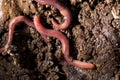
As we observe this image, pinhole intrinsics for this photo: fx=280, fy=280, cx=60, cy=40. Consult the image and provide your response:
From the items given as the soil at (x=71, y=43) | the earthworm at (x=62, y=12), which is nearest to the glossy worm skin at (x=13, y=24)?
the soil at (x=71, y=43)

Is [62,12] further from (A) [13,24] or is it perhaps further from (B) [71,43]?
(A) [13,24]

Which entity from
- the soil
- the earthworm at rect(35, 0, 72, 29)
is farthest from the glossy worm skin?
the earthworm at rect(35, 0, 72, 29)

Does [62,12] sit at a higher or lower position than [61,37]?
higher

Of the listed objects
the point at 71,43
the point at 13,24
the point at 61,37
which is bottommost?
the point at 71,43

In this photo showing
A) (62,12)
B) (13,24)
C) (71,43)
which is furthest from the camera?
(71,43)

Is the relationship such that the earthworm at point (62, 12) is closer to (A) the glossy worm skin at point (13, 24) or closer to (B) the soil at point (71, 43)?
(B) the soil at point (71, 43)

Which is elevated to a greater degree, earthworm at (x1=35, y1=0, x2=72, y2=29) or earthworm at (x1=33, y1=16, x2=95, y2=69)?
earthworm at (x1=35, y1=0, x2=72, y2=29)

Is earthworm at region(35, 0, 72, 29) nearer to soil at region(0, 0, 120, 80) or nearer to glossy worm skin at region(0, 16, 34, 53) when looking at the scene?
soil at region(0, 0, 120, 80)

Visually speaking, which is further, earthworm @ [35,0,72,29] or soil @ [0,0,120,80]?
soil @ [0,0,120,80]

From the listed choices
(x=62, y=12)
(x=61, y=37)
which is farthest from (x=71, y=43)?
(x=62, y=12)
